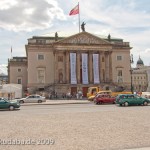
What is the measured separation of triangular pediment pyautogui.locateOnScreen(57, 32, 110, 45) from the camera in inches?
3051

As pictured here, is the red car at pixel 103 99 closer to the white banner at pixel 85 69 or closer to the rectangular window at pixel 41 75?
the white banner at pixel 85 69

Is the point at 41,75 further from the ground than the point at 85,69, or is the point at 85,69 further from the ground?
the point at 85,69

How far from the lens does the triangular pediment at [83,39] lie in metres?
77.5

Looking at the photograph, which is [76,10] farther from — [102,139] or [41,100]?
[102,139]

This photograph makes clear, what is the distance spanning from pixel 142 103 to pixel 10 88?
30.8m

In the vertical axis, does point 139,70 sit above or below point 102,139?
above

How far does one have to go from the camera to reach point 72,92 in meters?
75.4

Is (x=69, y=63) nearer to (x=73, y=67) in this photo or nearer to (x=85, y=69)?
(x=73, y=67)

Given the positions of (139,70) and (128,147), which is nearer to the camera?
(128,147)

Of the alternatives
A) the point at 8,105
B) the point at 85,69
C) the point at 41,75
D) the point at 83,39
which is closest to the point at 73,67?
the point at 85,69

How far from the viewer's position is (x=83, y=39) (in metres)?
78.6

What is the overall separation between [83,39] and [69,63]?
7269 millimetres

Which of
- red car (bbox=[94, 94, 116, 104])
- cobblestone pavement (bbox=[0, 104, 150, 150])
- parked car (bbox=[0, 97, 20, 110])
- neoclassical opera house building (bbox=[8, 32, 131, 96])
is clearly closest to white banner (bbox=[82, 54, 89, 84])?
neoclassical opera house building (bbox=[8, 32, 131, 96])

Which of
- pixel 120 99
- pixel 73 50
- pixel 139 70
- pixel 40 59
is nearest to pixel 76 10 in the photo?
pixel 73 50
